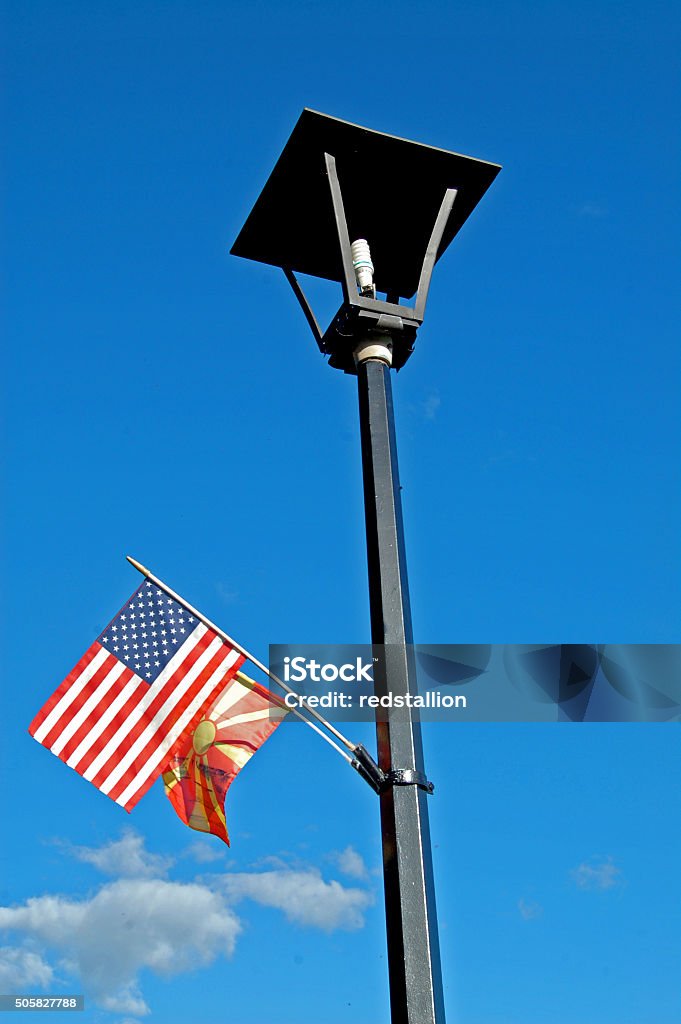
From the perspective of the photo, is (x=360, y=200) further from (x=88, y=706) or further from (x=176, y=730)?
(x=88, y=706)

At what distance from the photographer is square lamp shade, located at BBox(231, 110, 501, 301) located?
6.22 meters

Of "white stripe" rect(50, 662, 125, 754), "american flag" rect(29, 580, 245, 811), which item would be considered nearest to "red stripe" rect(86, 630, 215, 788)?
"american flag" rect(29, 580, 245, 811)

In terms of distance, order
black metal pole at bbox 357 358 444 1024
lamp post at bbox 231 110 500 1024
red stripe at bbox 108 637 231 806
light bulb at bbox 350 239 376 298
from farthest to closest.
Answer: red stripe at bbox 108 637 231 806 < light bulb at bbox 350 239 376 298 < lamp post at bbox 231 110 500 1024 < black metal pole at bbox 357 358 444 1024

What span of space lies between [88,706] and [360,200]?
11.3ft

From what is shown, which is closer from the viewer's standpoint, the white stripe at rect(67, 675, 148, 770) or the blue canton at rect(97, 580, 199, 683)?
the white stripe at rect(67, 675, 148, 770)

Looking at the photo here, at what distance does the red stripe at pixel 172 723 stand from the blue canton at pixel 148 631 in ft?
0.89

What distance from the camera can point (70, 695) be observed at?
21.4ft

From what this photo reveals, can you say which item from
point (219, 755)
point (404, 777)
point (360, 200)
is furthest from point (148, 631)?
point (360, 200)

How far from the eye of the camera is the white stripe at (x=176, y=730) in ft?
20.1

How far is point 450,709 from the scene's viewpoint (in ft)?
18.8

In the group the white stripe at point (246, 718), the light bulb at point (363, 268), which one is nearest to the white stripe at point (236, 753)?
Answer: the white stripe at point (246, 718)

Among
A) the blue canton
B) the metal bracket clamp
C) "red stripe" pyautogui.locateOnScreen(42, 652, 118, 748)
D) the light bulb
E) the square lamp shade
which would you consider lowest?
the metal bracket clamp

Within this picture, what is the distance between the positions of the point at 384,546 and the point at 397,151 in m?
2.60

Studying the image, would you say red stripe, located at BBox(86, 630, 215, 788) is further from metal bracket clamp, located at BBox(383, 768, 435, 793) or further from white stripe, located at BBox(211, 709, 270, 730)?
metal bracket clamp, located at BBox(383, 768, 435, 793)
